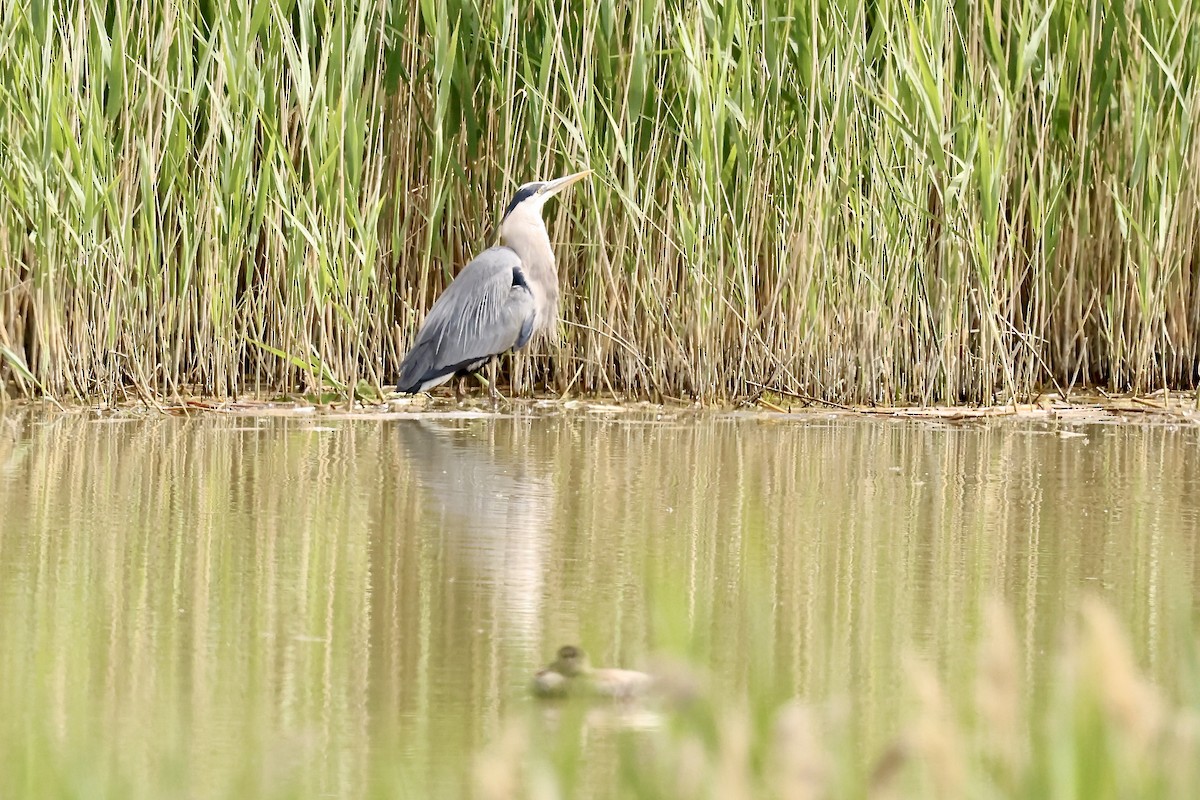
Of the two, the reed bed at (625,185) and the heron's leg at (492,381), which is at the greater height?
the reed bed at (625,185)

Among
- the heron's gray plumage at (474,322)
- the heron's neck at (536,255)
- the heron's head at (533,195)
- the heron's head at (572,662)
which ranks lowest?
the heron's head at (572,662)

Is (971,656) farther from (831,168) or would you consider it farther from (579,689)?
(831,168)

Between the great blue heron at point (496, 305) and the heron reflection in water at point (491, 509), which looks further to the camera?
the great blue heron at point (496, 305)

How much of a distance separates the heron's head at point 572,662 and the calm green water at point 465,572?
84 mm

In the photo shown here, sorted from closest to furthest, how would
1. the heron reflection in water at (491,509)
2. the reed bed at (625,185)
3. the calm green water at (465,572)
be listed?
the calm green water at (465,572), the heron reflection in water at (491,509), the reed bed at (625,185)

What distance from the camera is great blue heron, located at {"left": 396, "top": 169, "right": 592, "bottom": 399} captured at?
6.04 metres

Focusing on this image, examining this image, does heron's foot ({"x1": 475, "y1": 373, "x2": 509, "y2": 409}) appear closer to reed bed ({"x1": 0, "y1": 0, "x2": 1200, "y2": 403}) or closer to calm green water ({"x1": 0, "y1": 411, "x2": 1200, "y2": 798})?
reed bed ({"x1": 0, "y1": 0, "x2": 1200, "y2": 403})

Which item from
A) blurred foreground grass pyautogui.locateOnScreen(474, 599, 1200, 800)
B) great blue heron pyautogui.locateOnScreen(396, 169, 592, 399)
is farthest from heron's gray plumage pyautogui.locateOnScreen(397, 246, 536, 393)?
blurred foreground grass pyautogui.locateOnScreen(474, 599, 1200, 800)

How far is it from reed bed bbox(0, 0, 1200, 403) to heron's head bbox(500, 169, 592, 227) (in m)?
0.17

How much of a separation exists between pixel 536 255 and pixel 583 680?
396 centimetres

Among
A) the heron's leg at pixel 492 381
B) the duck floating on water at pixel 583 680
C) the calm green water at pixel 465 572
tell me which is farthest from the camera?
the heron's leg at pixel 492 381

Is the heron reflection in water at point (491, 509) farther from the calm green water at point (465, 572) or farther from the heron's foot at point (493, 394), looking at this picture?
the heron's foot at point (493, 394)

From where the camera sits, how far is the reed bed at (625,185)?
595cm

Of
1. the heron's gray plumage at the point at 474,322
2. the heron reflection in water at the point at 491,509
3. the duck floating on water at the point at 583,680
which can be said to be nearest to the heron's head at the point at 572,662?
the duck floating on water at the point at 583,680
